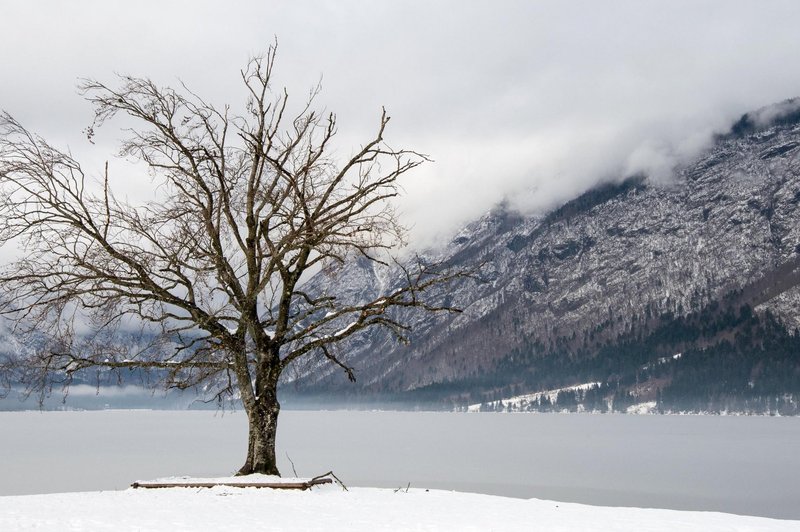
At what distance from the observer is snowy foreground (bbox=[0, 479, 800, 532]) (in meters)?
14.5

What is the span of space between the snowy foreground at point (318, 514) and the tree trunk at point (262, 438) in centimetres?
335

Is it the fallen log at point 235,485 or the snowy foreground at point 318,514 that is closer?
the snowy foreground at point 318,514

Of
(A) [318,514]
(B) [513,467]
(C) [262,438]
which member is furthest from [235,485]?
(B) [513,467]

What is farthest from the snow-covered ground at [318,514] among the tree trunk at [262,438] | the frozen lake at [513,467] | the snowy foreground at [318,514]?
the frozen lake at [513,467]

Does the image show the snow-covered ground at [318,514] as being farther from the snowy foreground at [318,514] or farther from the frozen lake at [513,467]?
the frozen lake at [513,467]

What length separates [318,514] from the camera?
630 inches

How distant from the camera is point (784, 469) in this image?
102062 millimetres

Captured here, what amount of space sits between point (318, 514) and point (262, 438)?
7069 millimetres

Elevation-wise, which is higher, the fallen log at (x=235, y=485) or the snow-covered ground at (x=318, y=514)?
the fallen log at (x=235, y=485)

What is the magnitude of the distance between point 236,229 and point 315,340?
402cm

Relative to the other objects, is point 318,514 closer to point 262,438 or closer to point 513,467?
point 262,438

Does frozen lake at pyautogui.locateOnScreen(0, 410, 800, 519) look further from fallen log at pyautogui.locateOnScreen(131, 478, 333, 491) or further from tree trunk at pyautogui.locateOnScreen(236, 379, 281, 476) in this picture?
fallen log at pyautogui.locateOnScreen(131, 478, 333, 491)

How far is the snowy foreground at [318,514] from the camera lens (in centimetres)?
1452

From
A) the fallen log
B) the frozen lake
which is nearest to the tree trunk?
the fallen log
